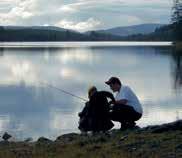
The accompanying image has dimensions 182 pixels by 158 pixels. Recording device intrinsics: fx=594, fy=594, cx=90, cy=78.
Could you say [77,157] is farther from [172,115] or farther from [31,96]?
[31,96]

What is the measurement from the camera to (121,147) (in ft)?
34.8

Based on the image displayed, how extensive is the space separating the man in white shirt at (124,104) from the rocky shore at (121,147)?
1.39 m

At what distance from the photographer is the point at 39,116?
2228 cm

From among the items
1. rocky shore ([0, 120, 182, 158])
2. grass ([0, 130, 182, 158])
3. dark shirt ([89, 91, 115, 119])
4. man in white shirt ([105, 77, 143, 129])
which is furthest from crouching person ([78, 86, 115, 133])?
grass ([0, 130, 182, 158])

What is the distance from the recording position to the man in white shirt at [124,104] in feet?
44.5

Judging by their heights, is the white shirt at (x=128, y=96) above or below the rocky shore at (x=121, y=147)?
above

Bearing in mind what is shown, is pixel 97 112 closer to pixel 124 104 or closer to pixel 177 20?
pixel 124 104

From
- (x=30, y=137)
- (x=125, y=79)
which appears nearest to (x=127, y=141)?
(x=30, y=137)

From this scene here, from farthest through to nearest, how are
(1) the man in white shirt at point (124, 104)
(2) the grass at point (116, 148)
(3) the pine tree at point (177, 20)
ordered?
1. (3) the pine tree at point (177, 20)
2. (1) the man in white shirt at point (124, 104)
3. (2) the grass at point (116, 148)

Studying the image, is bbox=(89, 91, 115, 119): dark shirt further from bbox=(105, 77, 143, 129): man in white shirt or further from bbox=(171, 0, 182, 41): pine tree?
bbox=(171, 0, 182, 41): pine tree

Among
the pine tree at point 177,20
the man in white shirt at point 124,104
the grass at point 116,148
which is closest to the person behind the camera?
the grass at point 116,148

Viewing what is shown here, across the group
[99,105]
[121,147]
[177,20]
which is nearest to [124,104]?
[99,105]

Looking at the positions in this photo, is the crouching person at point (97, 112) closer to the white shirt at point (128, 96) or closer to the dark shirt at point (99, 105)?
the dark shirt at point (99, 105)

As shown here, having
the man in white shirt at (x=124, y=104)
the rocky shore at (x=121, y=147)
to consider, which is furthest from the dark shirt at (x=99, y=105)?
the rocky shore at (x=121, y=147)
